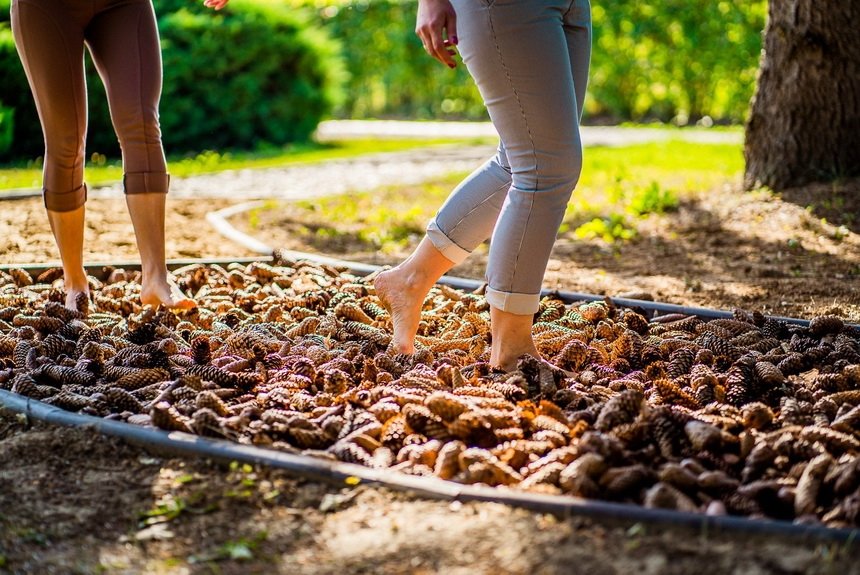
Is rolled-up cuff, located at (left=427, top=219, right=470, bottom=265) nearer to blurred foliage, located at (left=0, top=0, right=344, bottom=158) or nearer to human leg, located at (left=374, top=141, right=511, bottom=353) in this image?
human leg, located at (left=374, top=141, right=511, bottom=353)

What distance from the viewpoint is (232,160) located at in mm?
11977

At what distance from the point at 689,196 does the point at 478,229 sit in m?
4.92

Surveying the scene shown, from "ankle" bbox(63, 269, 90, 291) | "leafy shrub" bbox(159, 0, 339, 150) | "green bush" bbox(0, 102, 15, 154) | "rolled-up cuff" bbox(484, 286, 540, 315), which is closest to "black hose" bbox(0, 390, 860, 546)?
"rolled-up cuff" bbox(484, 286, 540, 315)

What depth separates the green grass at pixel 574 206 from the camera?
22.5 ft

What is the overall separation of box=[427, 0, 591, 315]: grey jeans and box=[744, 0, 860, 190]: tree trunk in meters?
4.33

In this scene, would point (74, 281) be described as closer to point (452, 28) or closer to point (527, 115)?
point (452, 28)

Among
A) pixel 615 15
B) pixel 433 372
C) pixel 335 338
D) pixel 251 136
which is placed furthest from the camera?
pixel 615 15

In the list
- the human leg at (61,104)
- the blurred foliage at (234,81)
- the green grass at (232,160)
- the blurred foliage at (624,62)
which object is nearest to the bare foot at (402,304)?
the human leg at (61,104)

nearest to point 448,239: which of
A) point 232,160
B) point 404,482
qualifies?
point 404,482

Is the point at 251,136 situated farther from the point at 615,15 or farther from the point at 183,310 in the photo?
the point at 183,310

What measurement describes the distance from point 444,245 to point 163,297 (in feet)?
4.44

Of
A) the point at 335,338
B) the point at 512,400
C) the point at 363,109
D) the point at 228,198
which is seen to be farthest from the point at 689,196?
the point at 363,109

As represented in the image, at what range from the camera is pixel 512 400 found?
299cm

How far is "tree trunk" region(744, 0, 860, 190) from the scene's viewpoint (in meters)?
6.83
